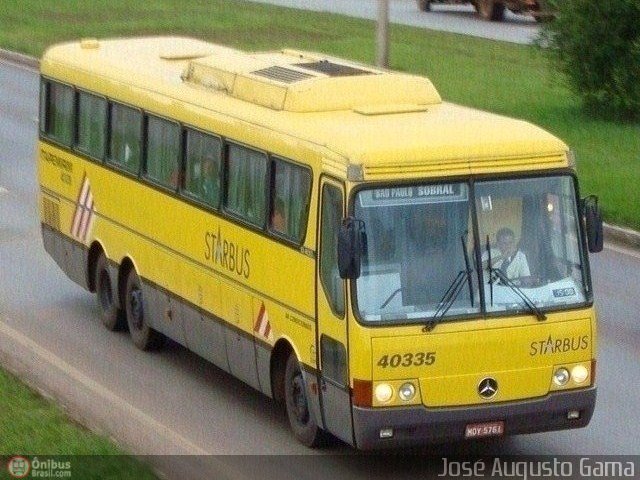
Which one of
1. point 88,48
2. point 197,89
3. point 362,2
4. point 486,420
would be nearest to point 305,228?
point 486,420

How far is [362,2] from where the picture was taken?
51.5 m

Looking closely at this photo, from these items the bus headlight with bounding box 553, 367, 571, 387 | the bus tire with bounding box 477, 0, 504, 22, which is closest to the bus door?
the bus headlight with bounding box 553, 367, 571, 387

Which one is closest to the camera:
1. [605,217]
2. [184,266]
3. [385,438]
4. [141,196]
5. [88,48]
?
[385,438]

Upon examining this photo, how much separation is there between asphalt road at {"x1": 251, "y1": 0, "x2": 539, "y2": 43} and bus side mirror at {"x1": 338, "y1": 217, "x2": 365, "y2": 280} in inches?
1202

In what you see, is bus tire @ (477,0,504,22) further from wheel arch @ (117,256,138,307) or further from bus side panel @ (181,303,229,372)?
bus side panel @ (181,303,229,372)

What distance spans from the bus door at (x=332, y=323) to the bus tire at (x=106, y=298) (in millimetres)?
4954

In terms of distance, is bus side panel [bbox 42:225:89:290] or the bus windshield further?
bus side panel [bbox 42:225:89:290]

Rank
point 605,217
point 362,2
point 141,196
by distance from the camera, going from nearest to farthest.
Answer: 1. point 141,196
2. point 605,217
3. point 362,2

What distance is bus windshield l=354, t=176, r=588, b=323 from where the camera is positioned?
11750 mm

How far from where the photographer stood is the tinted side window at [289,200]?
12.6m

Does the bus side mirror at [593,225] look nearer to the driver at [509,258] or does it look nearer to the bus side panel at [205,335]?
the driver at [509,258]

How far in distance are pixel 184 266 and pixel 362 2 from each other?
123 feet

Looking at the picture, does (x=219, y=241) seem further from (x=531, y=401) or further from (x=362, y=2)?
(x=362, y=2)
